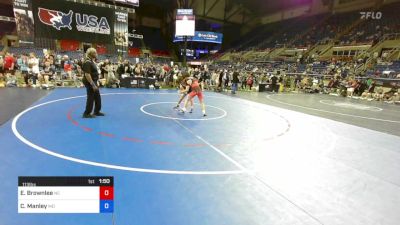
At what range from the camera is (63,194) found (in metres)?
1.67

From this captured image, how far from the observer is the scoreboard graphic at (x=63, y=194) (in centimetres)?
166

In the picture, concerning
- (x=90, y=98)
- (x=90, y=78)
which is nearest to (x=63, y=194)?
(x=90, y=78)

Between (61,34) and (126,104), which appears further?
(61,34)

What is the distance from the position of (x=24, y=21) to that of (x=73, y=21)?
11.7 ft

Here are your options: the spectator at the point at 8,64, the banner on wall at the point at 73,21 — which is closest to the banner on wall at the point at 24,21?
the banner on wall at the point at 73,21

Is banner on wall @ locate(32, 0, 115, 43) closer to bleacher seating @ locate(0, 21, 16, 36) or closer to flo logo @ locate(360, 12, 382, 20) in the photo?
bleacher seating @ locate(0, 21, 16, 36)

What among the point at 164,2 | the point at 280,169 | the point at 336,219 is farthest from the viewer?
the point at 164,2

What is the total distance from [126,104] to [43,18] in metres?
16.2

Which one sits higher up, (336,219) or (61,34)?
(61,34)

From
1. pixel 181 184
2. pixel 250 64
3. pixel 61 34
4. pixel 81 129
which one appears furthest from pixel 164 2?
pixel 181 184

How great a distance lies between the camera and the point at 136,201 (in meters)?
3.25

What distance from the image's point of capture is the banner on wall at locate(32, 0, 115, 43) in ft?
68.3

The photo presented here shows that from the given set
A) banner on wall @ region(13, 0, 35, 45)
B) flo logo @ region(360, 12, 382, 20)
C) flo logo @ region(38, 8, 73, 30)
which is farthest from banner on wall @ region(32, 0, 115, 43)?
flo logo @ region(360, 12, 382, 20)

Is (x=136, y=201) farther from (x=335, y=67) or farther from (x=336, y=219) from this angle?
(x=335, y=67)
